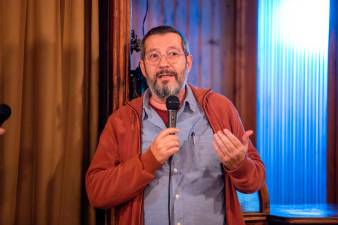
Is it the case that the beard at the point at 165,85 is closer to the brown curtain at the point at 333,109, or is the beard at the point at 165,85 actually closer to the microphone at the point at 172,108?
the microphone at the point at 172,108

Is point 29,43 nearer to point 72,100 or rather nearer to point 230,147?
point 72,100

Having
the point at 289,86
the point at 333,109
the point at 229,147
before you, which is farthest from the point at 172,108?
the point at 333,109

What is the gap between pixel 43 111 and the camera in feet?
5.95

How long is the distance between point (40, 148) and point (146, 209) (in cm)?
60

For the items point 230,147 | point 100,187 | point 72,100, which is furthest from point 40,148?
point 230,147

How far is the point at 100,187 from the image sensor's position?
157 cm

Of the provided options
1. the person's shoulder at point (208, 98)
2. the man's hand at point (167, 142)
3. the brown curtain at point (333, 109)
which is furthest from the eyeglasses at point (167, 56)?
the brown curtain at point (333, 109)

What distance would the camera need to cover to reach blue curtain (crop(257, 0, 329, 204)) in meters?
2.88

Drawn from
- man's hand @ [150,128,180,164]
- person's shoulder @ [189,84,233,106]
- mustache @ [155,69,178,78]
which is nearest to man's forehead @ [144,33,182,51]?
mustache @ [155,69,178,78]

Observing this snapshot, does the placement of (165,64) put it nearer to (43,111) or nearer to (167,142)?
(167,142)

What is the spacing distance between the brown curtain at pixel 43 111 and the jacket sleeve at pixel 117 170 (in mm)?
259

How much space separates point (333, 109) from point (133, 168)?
2.01 meters

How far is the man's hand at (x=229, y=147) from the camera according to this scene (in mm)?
1420

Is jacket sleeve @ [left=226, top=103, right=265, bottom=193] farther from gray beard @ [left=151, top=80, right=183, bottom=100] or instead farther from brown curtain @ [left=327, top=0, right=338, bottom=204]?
brown curtain @ [left=327, top=0, right=338, bottom=204]
